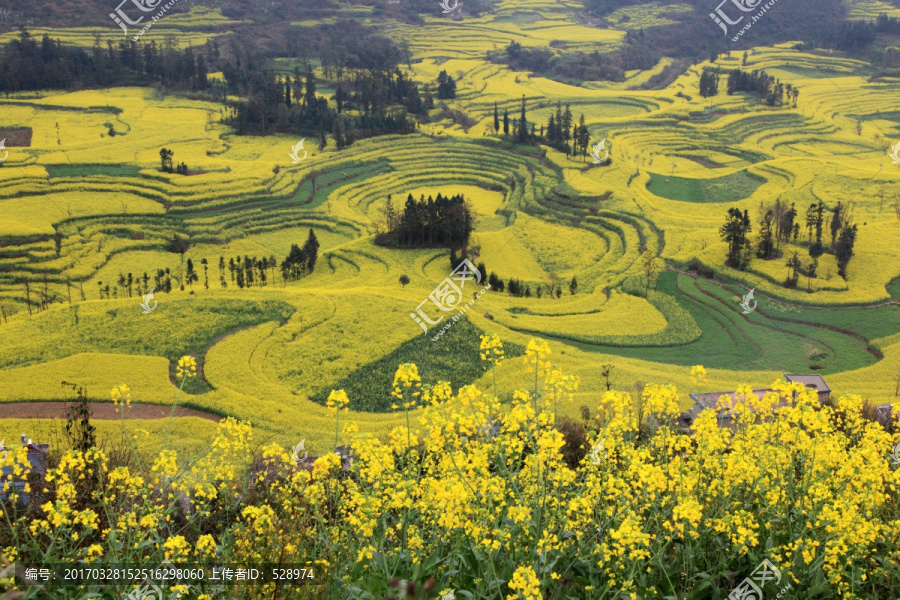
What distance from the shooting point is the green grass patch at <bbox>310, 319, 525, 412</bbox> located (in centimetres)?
2653

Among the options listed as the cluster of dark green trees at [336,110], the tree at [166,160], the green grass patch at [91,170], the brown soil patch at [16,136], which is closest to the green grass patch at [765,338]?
the cluster of dark green trees at [336,110]

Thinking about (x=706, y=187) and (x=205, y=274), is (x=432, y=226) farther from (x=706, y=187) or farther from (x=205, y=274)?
(x=706, y=187)

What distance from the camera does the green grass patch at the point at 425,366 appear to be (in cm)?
2653

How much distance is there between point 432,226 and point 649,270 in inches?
515

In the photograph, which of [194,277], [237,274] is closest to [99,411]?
[194,277]

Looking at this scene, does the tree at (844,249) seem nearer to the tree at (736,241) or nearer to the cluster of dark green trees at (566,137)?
the tree at (736,241)

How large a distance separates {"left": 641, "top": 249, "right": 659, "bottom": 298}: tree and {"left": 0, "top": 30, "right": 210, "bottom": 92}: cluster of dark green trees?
6062 centimetres

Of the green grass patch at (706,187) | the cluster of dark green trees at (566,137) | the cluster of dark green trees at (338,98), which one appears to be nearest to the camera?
the green grass patch at (706,187)

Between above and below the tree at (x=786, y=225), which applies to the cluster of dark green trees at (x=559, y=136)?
above

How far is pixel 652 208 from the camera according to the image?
5050 centimetres

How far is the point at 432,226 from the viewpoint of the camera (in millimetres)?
43500

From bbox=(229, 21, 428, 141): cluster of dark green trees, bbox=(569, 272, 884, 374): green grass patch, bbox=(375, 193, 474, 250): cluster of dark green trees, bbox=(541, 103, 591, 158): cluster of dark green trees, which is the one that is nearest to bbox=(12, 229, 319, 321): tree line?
bbox=(375, 193, 474, 250): cluster of dark green trees

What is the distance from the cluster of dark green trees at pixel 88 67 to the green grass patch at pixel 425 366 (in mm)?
62543

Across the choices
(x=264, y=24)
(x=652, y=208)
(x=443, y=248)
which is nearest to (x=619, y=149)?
(x=652, y=208)
